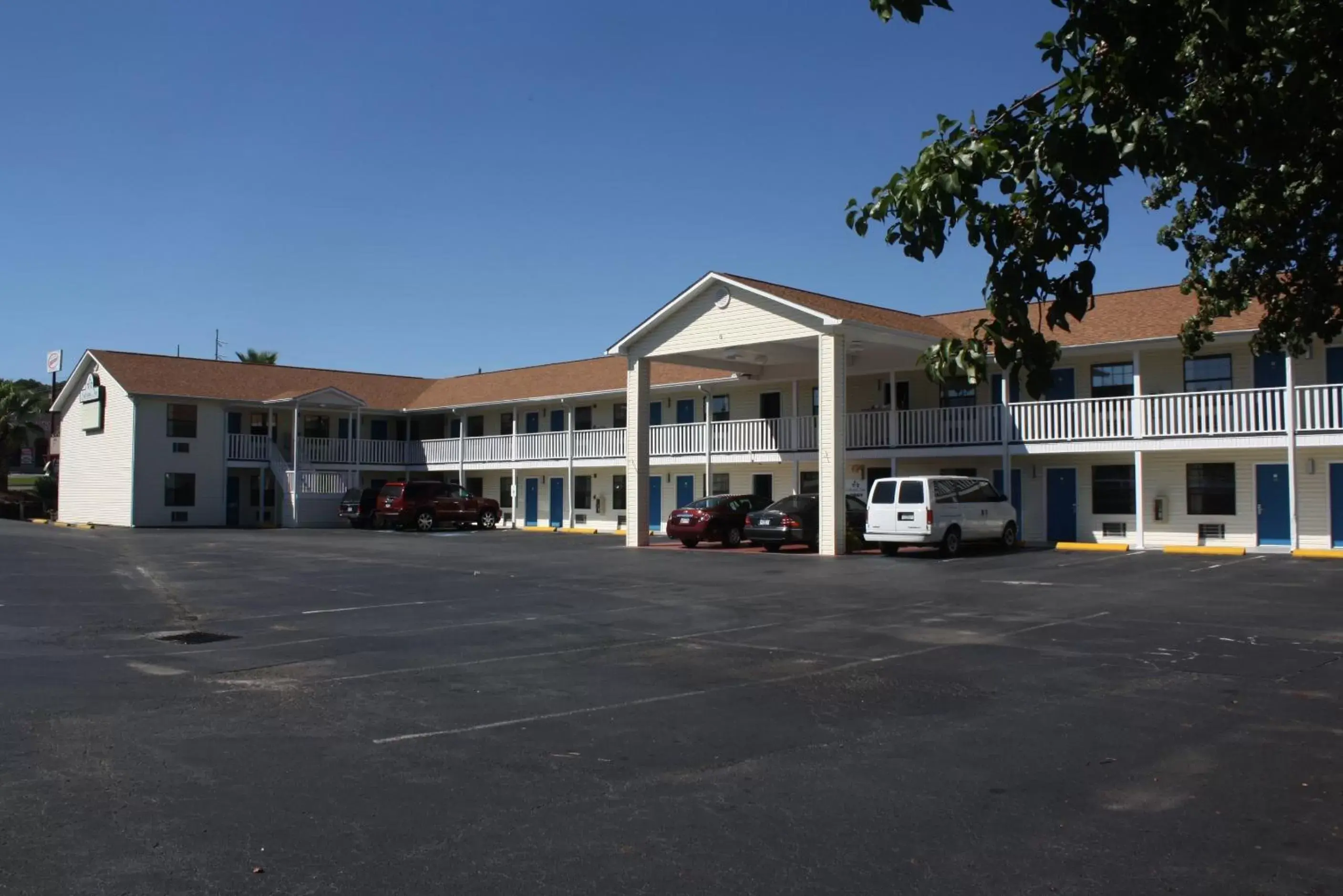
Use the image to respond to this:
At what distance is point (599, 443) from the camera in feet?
129

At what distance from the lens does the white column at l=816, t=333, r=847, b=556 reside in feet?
85.1

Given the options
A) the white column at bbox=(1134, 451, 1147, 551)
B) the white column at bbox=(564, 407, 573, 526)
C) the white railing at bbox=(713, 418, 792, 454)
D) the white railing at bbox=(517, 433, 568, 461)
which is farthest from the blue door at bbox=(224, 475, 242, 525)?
the white column at bbox=(1134, 451, 1147, 551)

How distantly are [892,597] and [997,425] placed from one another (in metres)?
13.3

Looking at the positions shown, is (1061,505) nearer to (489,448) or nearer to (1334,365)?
(1334,365)

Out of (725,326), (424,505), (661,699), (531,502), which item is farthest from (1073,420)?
(531,502)

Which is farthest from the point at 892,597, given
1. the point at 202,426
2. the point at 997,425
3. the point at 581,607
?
the point at 202,426

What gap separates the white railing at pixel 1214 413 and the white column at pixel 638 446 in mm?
12934

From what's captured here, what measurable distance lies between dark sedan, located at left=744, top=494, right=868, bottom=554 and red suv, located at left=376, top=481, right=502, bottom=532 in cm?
1530

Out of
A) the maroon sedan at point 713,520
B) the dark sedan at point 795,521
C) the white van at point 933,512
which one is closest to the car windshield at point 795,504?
the dark sedan at point 795,521

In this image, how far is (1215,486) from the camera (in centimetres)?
2634

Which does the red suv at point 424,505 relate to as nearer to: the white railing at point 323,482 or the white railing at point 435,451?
the white railing at point 323,482

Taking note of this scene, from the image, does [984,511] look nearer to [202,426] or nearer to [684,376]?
[684,376]

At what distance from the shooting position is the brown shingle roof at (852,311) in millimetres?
27688

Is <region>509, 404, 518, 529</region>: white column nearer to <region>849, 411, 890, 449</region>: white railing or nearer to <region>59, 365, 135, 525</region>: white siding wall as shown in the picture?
<region>59, 365, 135, 525</region>: white siding wall
